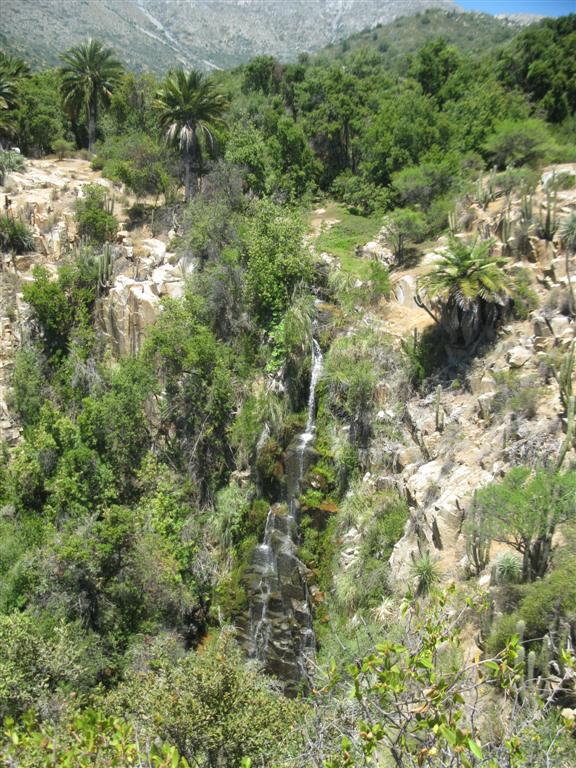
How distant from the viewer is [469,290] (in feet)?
45.4

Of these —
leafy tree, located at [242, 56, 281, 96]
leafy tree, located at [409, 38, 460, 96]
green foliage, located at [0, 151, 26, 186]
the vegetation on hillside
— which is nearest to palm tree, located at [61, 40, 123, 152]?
the vegetation on hillside

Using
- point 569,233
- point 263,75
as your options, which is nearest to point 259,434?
point 569,233

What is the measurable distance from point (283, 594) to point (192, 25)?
138 metres

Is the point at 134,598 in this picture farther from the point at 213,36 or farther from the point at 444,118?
the point at 213,36

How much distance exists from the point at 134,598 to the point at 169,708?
26.7 ft

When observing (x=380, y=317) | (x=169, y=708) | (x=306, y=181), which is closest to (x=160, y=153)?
(x=306, y=181)

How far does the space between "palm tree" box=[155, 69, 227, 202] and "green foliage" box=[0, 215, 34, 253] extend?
270 inches

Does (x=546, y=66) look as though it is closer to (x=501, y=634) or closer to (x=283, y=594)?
(x=283, y=594)

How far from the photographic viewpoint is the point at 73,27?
94938 millimetres

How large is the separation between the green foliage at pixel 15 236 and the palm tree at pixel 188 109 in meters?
6.86

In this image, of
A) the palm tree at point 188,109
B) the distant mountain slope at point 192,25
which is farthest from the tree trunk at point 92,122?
A: the distant mountain slope at point 192,25

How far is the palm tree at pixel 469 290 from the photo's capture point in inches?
552

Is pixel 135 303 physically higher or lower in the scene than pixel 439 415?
higher

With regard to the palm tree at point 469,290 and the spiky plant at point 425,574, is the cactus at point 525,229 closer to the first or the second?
the palm tree at point 469,290
